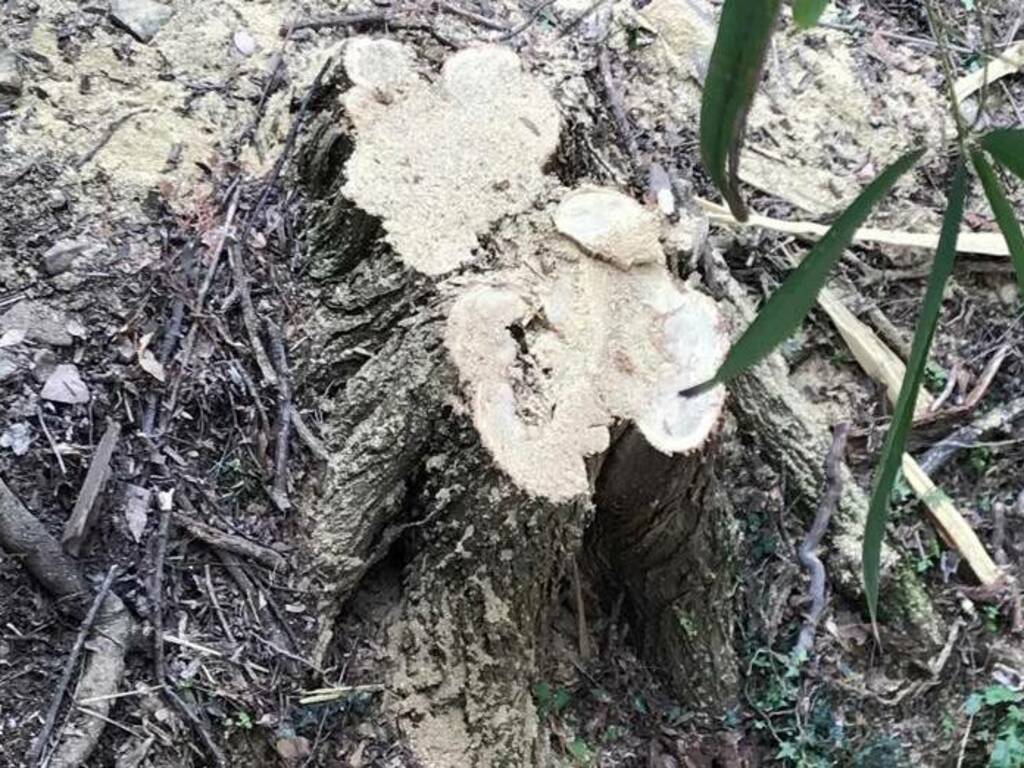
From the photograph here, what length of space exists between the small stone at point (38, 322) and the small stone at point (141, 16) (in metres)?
0.61

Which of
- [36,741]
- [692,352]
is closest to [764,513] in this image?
[692,352]

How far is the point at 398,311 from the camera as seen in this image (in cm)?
166

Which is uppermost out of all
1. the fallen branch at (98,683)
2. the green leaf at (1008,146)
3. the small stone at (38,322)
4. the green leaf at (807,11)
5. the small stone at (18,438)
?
the green leaf at (807,11)

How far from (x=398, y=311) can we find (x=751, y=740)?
0.86m

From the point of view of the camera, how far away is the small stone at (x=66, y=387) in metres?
1.70

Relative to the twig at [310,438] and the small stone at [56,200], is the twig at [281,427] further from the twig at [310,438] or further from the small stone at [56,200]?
the small stone at [56,200]

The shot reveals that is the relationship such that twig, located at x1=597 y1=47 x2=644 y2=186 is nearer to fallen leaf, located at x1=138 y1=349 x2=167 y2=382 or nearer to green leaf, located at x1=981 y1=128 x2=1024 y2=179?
fallen leaf, located at x1=138 y1=349 x2=167 y2=382

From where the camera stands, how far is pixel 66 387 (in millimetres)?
1714

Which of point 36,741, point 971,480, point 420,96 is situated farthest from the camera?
point 971,480

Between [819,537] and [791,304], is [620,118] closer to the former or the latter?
[819,537]

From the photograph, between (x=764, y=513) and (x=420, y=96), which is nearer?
(x=420, y=96)

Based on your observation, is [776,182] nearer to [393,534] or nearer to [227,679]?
[393,534]

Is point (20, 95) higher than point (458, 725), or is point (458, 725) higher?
point (20, 95)

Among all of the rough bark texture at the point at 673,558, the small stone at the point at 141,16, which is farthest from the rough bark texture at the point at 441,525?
the small stone at the point at 141,16
